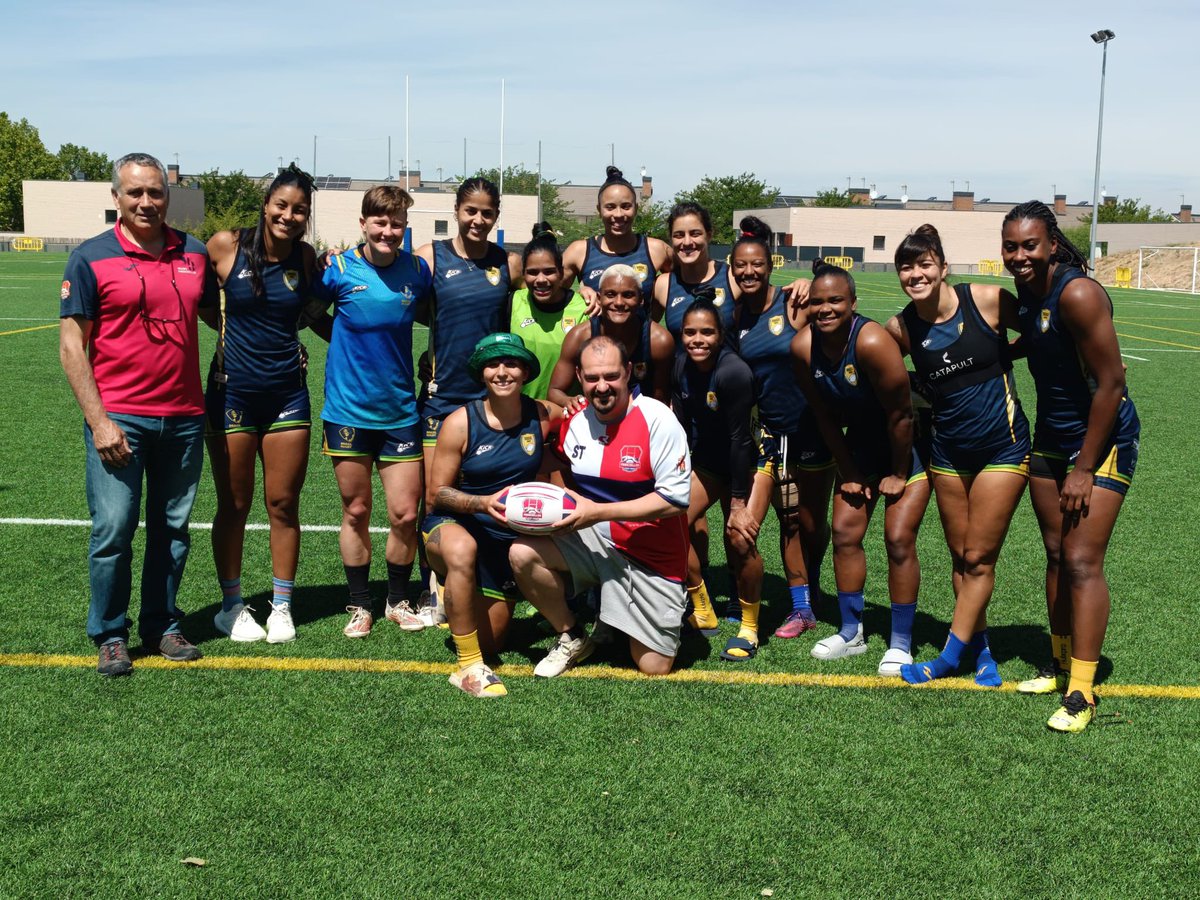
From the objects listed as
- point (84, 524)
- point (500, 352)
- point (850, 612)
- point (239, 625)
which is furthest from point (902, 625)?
point (84, 524)

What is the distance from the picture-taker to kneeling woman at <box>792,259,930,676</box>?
195 inches

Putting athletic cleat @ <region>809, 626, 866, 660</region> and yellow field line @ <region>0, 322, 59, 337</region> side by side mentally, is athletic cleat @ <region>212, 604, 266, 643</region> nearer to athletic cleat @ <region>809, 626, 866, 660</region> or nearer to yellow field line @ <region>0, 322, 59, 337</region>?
athletic cleat @ <region>809, 626, 866, 660</region>

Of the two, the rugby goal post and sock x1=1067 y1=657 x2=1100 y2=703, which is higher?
the rugby goal post

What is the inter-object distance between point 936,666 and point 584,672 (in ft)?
5.11

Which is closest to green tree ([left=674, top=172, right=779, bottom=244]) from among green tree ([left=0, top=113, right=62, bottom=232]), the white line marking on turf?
green tree ([left=0, top=113, right=62, bottom=232])

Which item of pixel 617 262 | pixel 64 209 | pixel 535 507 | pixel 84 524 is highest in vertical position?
pixel 64 209

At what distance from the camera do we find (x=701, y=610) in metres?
5.78

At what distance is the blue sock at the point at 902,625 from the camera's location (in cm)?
530

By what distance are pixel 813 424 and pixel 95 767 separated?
3381mm

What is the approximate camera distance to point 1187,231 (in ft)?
265

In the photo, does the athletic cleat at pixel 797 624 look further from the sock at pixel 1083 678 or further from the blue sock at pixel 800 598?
the sock at pixel 1083 678

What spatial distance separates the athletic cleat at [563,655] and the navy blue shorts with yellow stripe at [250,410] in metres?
1.57

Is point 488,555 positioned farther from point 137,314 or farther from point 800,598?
point 137,314

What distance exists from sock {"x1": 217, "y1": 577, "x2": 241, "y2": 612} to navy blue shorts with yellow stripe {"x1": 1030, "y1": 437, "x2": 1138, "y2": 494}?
3714 mm
